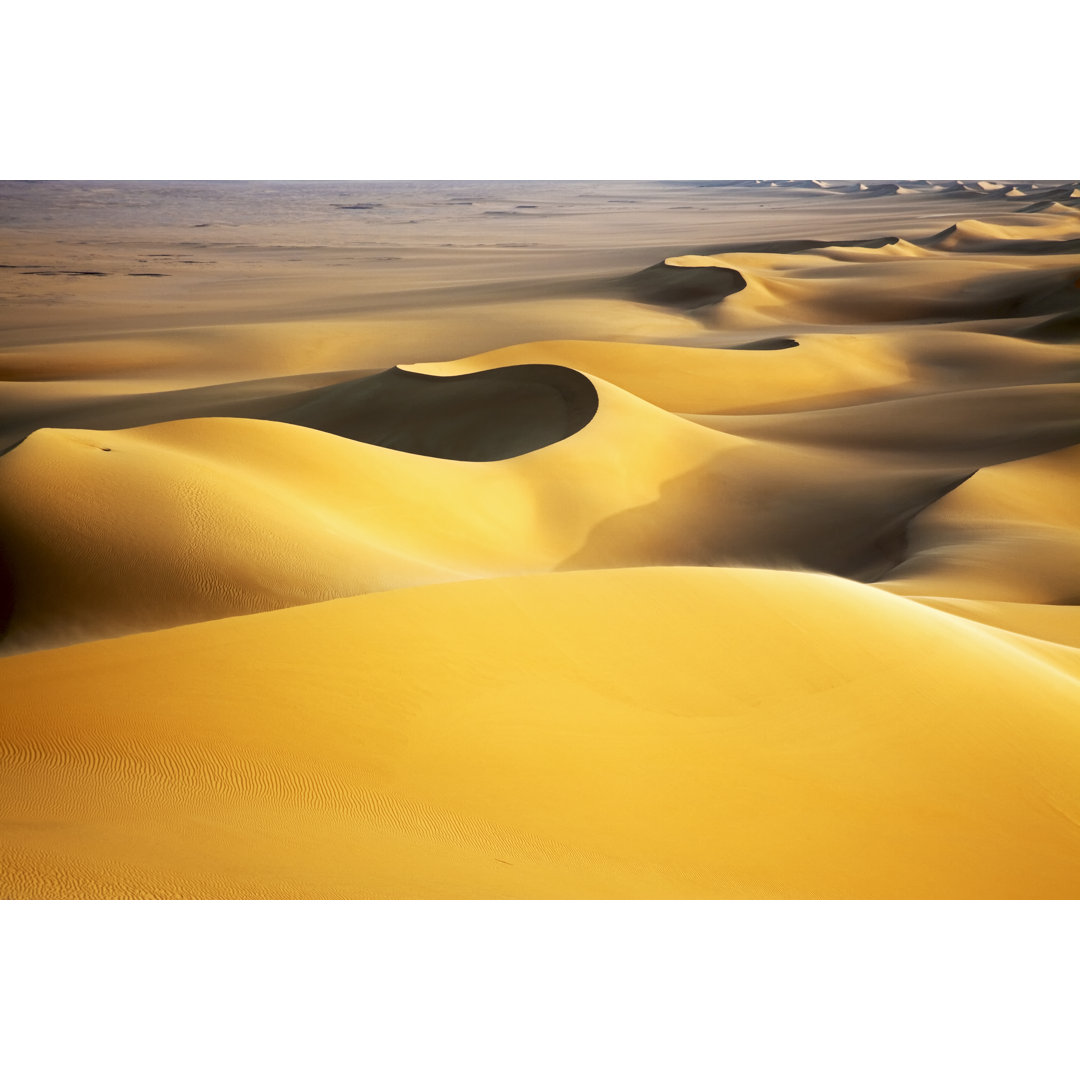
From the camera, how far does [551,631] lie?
15.3 feet

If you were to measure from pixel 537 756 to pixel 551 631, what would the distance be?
3.10 ft

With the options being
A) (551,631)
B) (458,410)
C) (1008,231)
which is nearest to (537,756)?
(551,631)

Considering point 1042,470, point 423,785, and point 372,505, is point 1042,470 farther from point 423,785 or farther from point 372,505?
point 423,785

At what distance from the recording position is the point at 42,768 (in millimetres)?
3477

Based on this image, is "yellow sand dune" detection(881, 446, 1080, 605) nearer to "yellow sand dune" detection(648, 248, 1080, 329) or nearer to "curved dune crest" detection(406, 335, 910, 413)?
"curved dune crest" detection(406, 335, 910, 413)

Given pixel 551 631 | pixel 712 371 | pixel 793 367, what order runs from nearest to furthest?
pixel 551 631, pixel 712 371, pixel 793 367

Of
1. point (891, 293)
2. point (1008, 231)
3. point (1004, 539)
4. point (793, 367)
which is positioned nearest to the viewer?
point (1004, 539)

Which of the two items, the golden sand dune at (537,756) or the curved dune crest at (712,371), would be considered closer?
the golden sand dune at (537,756)

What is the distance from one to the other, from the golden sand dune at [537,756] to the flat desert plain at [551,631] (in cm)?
1

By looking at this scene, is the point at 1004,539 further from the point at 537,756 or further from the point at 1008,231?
the point at 1008,231

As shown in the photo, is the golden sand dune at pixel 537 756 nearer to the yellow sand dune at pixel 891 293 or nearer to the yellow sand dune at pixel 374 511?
the yellow sand dune at pixel 374 511

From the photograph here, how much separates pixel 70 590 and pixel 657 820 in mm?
4860

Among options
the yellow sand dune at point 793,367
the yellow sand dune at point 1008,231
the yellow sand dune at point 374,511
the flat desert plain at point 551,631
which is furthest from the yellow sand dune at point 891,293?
the yellow sand dune at point 374,511

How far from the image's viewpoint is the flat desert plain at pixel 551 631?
3359 millimetres
